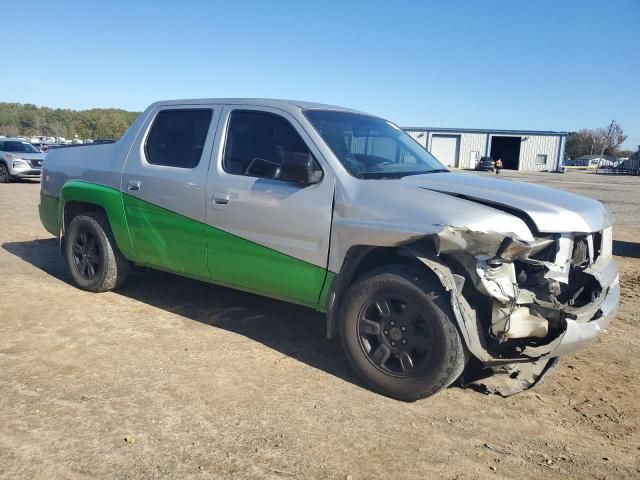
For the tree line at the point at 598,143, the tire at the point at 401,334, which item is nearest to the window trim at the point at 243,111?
the tire at the point at 401,334

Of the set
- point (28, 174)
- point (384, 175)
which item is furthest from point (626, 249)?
point (28, 174)

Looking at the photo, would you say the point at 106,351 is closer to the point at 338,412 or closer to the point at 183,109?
the point at 338,412

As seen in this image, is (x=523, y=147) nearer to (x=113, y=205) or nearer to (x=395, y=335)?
(x=113, y=205)

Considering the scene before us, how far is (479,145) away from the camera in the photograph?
206ft

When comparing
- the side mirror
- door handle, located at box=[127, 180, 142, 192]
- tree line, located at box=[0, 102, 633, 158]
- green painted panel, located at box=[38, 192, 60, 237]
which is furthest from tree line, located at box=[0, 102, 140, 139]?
the side mirror

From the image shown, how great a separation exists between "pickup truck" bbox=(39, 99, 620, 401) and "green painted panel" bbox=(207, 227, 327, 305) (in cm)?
1

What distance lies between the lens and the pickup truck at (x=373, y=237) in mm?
3176

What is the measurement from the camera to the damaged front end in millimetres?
3092

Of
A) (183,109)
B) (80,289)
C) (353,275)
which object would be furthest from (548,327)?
(80,289)

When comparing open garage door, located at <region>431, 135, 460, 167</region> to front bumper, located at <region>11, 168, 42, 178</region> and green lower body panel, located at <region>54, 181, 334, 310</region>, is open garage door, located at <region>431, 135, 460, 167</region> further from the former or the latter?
green lower body panel, located at <region>54, 181, 334, 310</region>

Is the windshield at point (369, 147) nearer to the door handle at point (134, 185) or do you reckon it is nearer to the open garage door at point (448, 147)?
the door handle at point (134, 185)

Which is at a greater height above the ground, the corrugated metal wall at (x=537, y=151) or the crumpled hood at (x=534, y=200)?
the corrugated metal wall at (x=537, y=151)

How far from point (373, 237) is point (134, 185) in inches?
100

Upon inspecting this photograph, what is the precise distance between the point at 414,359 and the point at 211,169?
2224 millimetres
